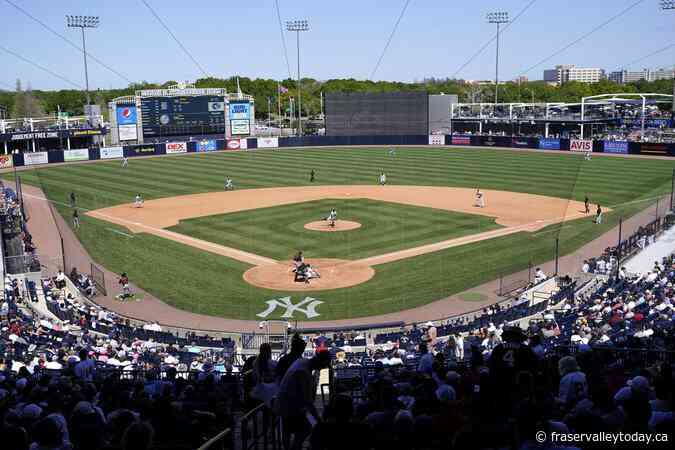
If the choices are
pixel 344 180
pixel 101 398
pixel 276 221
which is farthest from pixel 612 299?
pixel 344 180

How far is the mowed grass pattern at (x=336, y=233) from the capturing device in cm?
2911

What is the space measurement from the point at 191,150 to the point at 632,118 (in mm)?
68725

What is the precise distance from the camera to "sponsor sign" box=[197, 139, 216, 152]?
81.6m

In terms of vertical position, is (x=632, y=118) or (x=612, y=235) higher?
(x=632, y=118)

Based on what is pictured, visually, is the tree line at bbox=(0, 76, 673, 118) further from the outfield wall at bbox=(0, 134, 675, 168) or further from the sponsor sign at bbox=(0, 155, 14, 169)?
the sponsor sign at bbox=(0, 155, 14, 169)

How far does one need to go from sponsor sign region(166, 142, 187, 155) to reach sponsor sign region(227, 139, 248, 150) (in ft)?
19.7

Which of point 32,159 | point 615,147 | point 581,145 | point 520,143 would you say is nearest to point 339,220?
point 615,147

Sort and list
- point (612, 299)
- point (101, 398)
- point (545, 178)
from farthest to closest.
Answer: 1. point (545, 178)
2. point (612, 299)
3. point (101, 398)

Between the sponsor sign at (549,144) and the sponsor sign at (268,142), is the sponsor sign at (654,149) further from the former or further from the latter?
the sponsor sign at (268,142)

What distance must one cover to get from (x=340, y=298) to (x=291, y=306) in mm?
1915

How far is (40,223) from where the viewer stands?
38719 mm

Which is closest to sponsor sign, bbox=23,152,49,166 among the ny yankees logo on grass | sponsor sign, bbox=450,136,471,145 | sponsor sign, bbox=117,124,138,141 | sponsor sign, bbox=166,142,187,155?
sponsor sign, bbox=117,124,138,141

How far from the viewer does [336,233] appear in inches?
1245

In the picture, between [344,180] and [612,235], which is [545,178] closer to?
[344,180]
